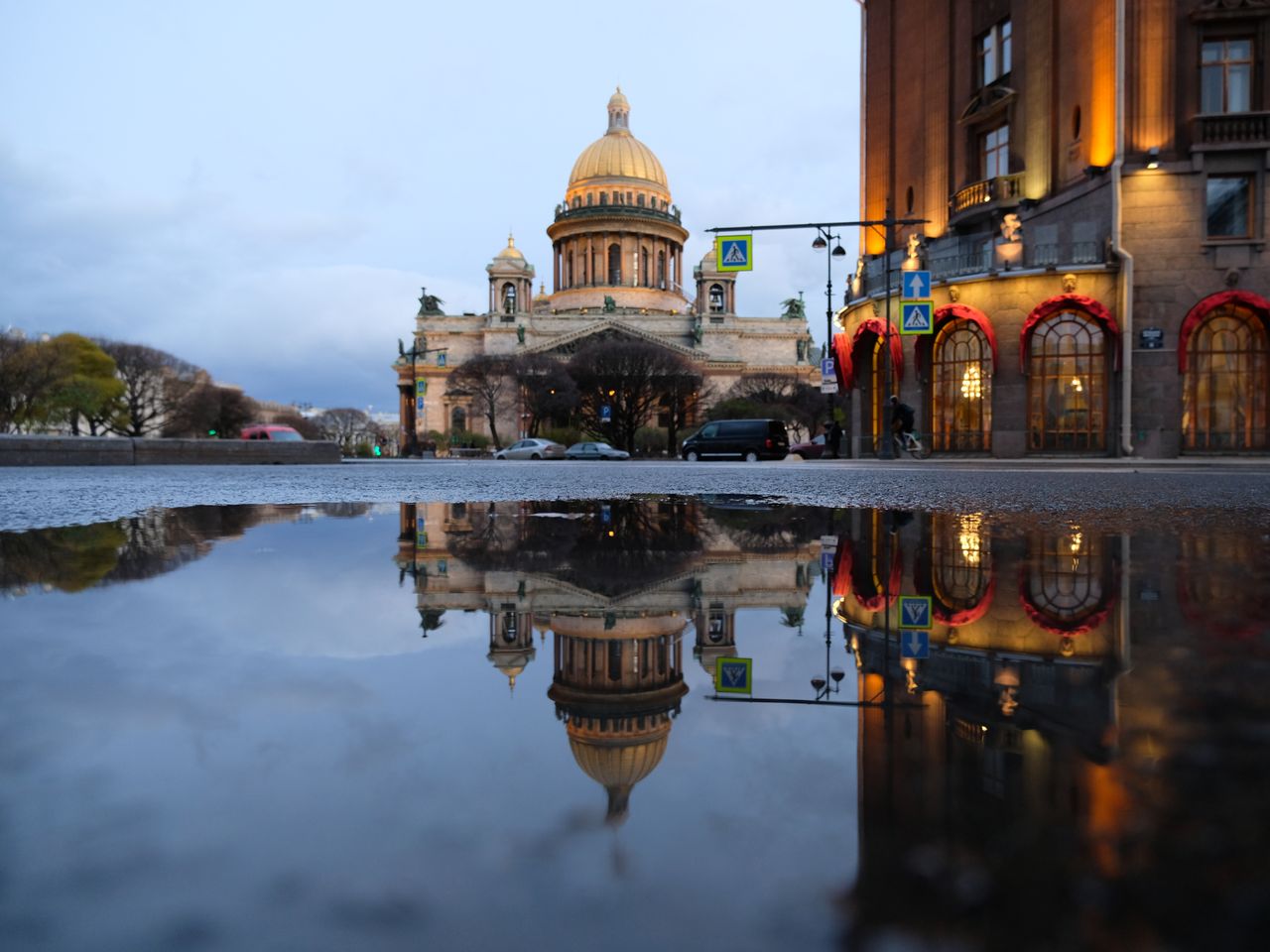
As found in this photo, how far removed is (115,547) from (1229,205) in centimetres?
2710

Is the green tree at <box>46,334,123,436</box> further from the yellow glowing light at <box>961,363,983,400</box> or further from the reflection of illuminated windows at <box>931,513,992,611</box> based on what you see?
the reflection of illuminated windows at <box>931,513,992,611</box>

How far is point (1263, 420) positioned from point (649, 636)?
2738 cm

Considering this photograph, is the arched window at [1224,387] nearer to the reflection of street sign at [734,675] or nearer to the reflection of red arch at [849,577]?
the reflection of red arch at [849,577]

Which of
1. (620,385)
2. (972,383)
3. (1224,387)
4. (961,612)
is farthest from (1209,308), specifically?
(620,385)

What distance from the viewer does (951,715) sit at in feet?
4.65

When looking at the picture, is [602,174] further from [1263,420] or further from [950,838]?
[950,838]

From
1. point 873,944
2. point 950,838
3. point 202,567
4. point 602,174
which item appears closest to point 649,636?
point 950,838

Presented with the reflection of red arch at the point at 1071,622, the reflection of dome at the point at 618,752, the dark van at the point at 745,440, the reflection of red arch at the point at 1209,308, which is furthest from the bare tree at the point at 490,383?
the reflection of dome at the point at 618,752

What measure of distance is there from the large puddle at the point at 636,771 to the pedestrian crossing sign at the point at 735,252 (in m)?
19.5

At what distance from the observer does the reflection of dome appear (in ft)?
3.90

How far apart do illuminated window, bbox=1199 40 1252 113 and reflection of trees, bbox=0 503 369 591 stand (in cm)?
2573

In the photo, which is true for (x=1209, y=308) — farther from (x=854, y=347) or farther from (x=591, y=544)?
(x=591, y=544)

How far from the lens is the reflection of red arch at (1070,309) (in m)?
24.6

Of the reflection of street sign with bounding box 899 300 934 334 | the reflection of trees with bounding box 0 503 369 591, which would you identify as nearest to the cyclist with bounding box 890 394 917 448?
the reflection of street sign with bounding box 899 300 934 334
